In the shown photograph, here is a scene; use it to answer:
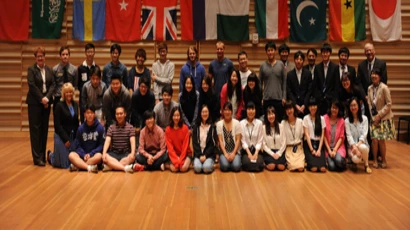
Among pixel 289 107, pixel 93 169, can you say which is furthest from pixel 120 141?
pixel 289 107

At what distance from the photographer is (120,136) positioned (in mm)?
6836

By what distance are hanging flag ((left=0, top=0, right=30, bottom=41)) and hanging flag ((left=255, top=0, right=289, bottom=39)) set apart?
4.96 m

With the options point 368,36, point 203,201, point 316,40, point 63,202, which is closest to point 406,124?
point 368,36

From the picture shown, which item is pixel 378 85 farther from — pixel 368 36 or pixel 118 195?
pixel 118 195

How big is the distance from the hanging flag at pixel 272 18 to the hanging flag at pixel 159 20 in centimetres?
182

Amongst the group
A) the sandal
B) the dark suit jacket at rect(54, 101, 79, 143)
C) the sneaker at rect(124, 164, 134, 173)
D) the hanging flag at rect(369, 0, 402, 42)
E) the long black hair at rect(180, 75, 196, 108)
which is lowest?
the sandal

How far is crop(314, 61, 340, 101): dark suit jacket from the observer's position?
24.2 feet

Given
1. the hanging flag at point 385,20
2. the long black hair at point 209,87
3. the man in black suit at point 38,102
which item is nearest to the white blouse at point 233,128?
the long black hair at point 209,87

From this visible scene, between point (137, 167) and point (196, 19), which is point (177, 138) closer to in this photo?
point (137, 167)

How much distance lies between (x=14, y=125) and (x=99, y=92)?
392cm

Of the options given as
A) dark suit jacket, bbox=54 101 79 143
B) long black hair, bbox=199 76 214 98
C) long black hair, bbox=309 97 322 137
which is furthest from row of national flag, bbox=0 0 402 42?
long black hair, bbox=309 97 322 137

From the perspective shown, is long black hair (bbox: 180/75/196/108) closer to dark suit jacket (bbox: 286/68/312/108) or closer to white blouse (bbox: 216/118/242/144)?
white blouse (bbox: 216/118/242/144)

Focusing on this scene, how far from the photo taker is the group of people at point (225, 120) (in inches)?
266

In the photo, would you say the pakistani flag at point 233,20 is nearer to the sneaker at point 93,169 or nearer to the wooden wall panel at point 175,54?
the wooden wall panel at point 175,54
